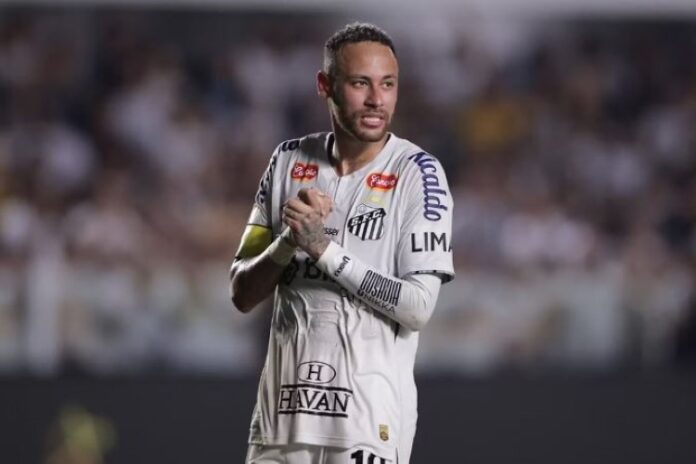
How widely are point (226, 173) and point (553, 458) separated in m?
2.89

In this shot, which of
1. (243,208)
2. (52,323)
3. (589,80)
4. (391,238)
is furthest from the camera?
(589,80)

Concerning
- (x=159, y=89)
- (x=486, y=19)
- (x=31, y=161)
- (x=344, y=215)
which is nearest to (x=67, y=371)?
(x=31, y=161)

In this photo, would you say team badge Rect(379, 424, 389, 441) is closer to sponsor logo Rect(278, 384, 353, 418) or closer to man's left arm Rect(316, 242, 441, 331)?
sponsor logo Rect(278, 384, 353, 418)

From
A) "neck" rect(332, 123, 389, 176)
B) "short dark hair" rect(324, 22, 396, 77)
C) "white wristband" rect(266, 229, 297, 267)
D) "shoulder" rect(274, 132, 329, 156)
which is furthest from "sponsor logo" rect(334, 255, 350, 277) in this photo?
"short dark hair" rect(324, 22, 396, 77)

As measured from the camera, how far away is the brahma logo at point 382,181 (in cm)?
478

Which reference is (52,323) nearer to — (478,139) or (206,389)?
(206,389)

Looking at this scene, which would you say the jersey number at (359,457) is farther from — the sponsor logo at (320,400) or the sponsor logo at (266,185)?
the sponsor logo at (266,185)

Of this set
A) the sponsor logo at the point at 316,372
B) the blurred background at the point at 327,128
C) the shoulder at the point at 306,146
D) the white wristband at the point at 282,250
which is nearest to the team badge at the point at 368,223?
the white wristband at the point at 282,250

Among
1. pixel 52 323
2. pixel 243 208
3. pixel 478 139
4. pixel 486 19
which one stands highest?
pixel 486 19

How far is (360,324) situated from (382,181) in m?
0.50

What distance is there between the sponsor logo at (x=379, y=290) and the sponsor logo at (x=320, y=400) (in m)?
0.32

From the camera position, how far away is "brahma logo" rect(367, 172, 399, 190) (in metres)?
4.78

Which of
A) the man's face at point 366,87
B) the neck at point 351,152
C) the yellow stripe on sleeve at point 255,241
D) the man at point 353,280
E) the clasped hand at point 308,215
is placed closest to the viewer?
the clasped hand at point 308,215

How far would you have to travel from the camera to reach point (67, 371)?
8883 mm
